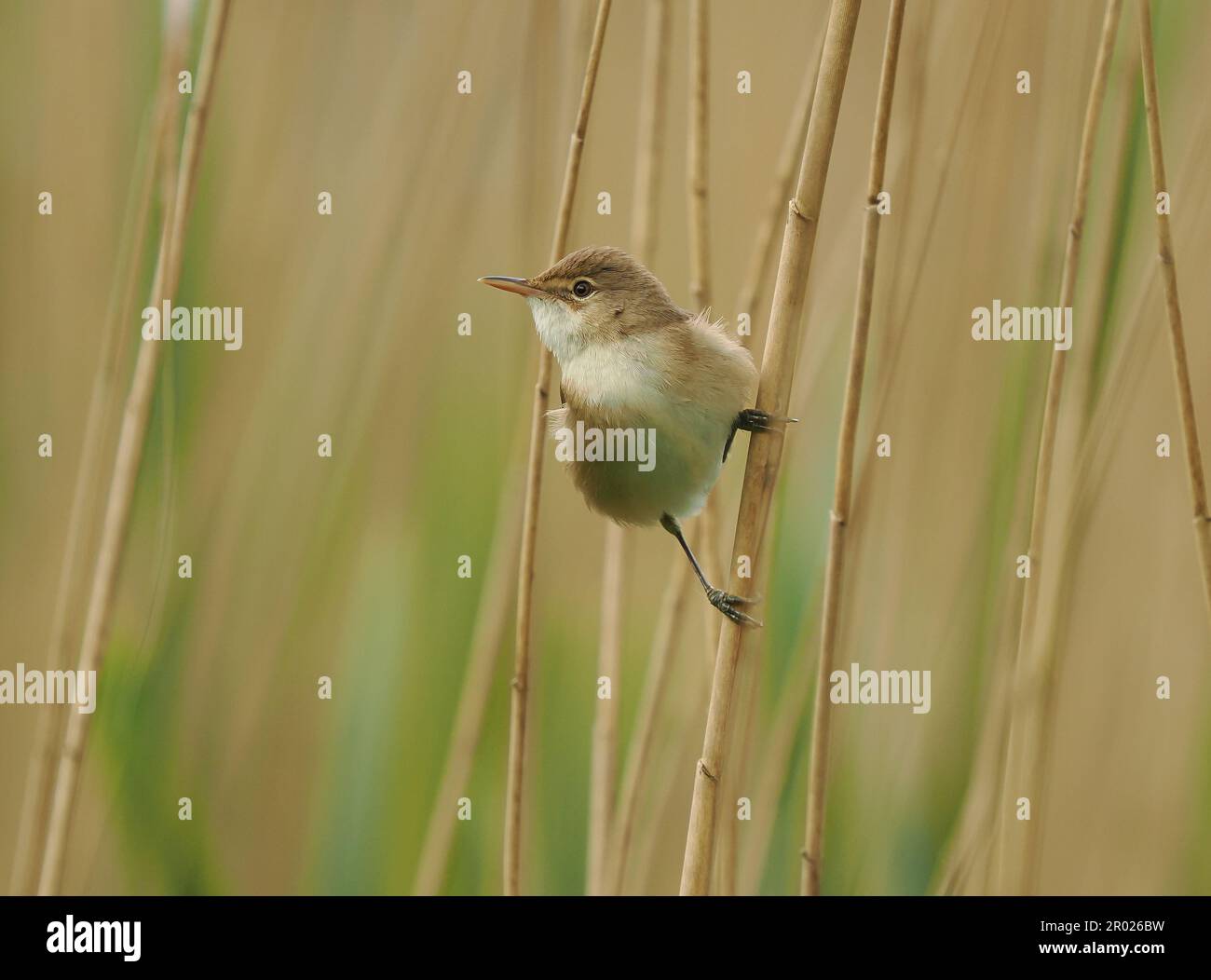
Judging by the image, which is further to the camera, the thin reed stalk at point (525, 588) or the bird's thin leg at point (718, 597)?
the thin reed stalk at point (525, 588)

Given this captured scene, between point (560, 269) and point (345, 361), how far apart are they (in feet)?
2.62

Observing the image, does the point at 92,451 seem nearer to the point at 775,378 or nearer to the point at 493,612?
the point at 493,612

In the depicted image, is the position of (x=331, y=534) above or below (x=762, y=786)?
above

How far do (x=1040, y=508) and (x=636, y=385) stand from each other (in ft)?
2.68

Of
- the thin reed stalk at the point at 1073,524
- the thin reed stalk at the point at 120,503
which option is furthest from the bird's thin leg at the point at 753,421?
the thin reed stalk at the point at 120,503

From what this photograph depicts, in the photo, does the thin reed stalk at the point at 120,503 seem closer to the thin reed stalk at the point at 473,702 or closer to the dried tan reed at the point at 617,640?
the thin reed stalk at the point at 473,702

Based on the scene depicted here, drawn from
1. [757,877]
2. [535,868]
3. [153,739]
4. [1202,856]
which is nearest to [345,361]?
[153,739]

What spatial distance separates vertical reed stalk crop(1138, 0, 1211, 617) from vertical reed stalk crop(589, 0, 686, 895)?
0.89 m

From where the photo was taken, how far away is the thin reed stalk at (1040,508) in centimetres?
191

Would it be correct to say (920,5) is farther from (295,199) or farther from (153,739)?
(153,739)

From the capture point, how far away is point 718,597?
191 centimetres

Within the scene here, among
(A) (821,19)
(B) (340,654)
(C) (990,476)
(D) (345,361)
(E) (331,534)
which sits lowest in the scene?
(B) (340,654)

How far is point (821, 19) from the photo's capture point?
2.61 m

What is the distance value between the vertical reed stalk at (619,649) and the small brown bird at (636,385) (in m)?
0.15
